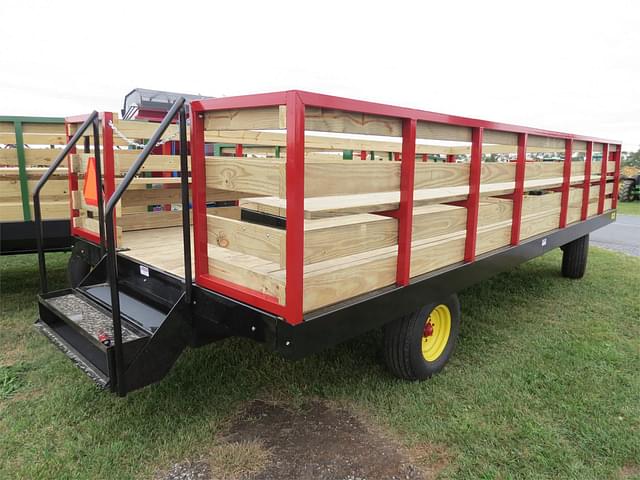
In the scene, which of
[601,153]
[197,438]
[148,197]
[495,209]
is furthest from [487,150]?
[197,438]

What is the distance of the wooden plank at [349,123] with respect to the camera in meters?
2.06

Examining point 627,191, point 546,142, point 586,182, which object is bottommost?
point 627,191

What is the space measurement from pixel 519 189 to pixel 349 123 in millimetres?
1997

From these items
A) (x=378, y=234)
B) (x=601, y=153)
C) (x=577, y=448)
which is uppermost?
(x=601, y=153)

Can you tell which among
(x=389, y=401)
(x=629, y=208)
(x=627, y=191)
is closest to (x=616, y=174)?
(x=389, y=401)

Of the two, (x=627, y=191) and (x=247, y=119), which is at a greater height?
(x=247, y=119)

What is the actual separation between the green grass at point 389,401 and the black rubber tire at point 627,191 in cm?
1703

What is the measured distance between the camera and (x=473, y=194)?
3.14 meters

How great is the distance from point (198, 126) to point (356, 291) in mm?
1099

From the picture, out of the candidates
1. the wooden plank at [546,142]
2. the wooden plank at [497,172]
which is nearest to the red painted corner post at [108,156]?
the wooden plank at [497,172]

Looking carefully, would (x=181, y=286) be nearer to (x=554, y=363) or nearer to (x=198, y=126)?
(x=198, y=126)

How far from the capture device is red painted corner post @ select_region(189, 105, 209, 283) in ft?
7.80

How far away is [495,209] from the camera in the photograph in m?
3.49

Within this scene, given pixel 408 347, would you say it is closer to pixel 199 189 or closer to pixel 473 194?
pixel 473 194
